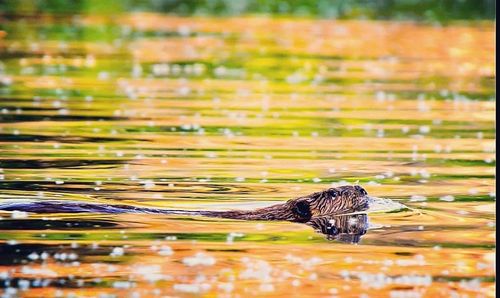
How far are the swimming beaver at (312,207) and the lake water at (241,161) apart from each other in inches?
5.4

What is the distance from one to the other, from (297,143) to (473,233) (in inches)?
173

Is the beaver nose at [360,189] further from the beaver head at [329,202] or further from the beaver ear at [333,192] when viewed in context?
the beaver ear at [333,192]

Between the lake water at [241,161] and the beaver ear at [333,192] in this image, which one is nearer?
the lake water at [241,161]

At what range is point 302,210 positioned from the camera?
11297 mm

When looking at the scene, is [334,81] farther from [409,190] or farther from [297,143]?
[409,190]

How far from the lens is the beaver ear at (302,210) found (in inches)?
444

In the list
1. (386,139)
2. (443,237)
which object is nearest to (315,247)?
(443,237)

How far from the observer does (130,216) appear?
36.7 feet

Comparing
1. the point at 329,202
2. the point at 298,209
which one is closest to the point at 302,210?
the point at 298,209

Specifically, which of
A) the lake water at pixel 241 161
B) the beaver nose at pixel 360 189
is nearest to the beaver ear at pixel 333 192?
the beaver nose at pixel 360 189

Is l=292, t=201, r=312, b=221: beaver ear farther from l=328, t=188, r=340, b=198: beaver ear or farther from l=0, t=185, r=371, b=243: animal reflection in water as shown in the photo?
l=328, t=188, r=340, b=198: beaver ear

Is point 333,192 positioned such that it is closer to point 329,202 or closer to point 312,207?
point 329,202

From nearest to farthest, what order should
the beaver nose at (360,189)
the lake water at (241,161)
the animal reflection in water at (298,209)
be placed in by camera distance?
the lake water at (241,161), the animal reflection in water at (298,209), the beaver nose at (360,189)

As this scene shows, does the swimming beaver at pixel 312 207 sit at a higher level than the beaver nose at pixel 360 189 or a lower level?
lower
